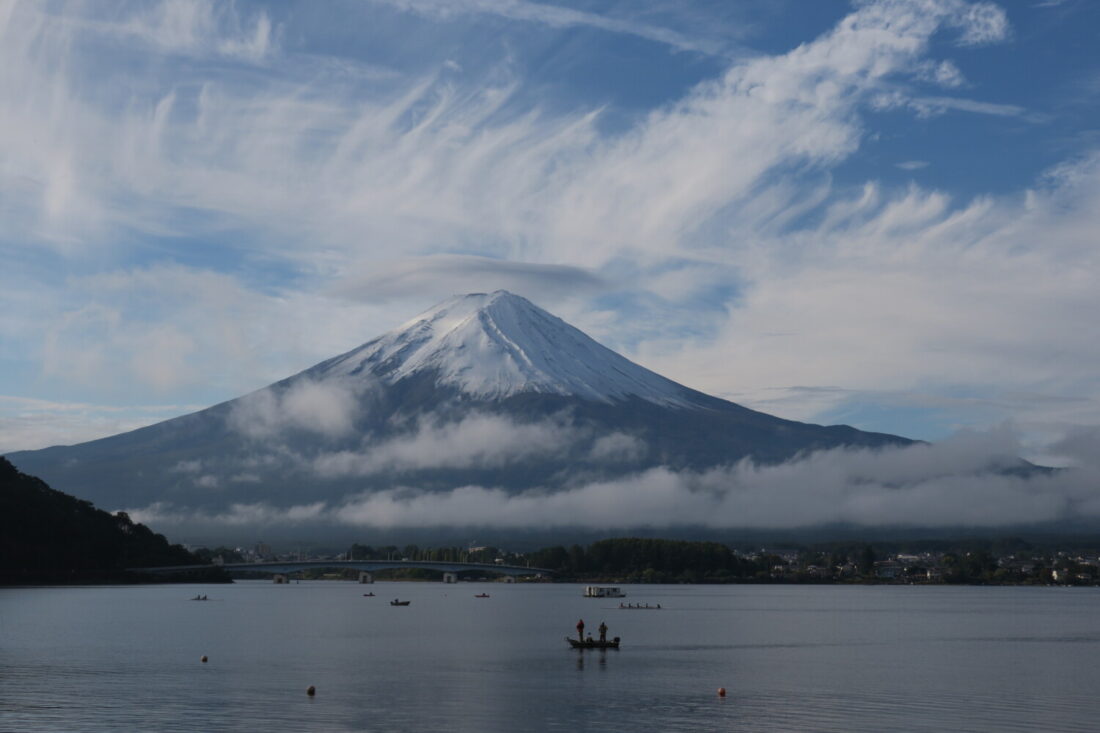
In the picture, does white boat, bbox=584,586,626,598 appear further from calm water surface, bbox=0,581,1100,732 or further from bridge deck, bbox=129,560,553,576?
calm water surface, bbox=0,581,1100,732

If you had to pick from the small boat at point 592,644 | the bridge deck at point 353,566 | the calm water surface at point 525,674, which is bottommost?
the calm water surface at point 525,674

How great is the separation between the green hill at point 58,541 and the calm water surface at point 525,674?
27.4 m

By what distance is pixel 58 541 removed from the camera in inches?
5226

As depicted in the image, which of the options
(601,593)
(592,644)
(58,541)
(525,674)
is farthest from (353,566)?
(525,674)

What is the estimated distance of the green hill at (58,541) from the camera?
126125 mm

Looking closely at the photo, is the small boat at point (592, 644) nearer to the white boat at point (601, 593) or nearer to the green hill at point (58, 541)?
the green hill at point (58, 541)

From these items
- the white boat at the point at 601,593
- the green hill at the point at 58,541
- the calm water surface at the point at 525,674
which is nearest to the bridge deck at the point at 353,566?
the green hill at the point at 58,541

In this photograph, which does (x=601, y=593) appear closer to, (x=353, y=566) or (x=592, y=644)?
(x=353, y=566)

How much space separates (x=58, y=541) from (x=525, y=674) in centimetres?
9163

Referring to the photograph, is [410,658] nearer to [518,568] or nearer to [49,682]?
[49,682]

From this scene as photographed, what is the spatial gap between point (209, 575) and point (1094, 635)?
407 feet

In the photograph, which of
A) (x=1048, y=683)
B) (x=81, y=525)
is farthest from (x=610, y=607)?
(x=1048, y=683)

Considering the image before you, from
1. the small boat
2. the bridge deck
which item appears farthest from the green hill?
the small boat

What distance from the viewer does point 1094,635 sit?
285 feet
